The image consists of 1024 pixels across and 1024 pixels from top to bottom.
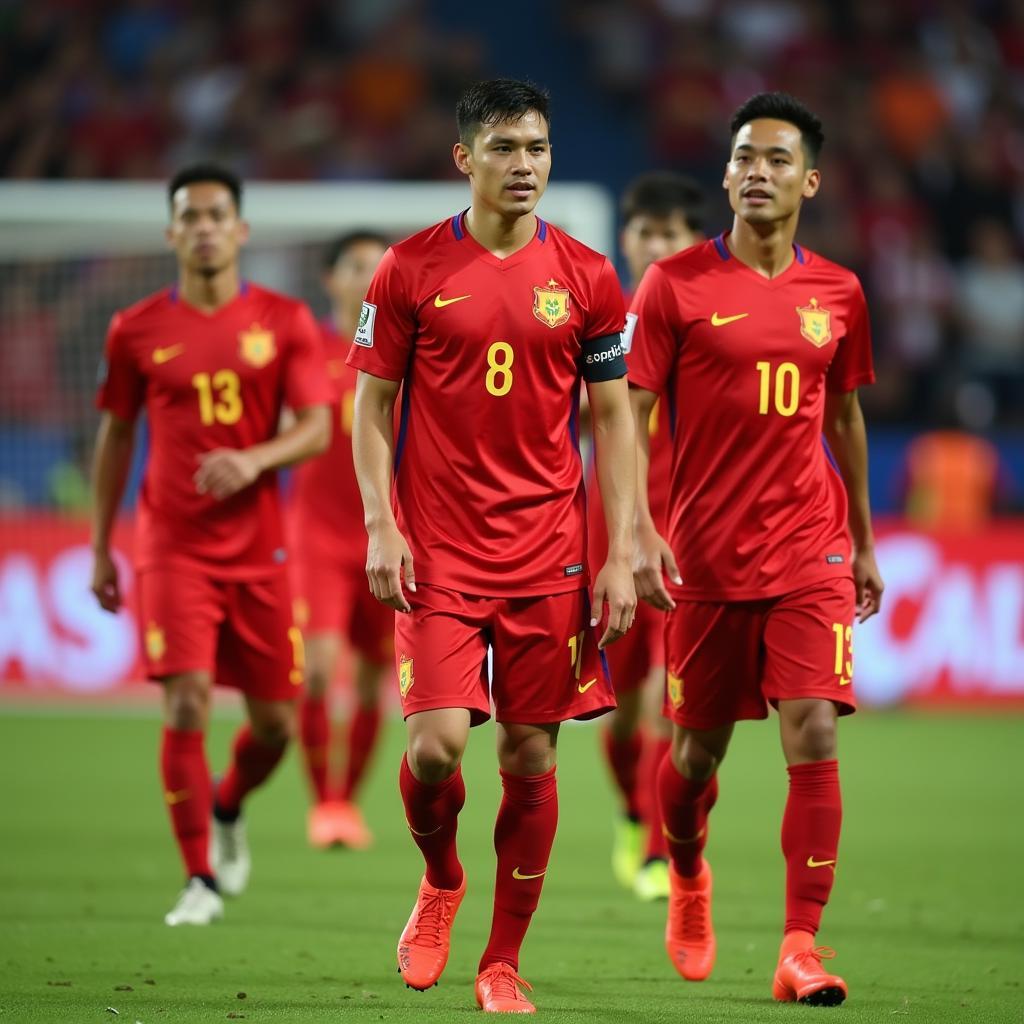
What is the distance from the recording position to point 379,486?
5.11 metres

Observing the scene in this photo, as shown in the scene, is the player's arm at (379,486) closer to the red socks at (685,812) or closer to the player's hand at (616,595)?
the player's hand at (616,595)

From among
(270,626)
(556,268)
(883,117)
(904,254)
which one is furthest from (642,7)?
(556,268)

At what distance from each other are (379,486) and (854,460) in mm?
1639

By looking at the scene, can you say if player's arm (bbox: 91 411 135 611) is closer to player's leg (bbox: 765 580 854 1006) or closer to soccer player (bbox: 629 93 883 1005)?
soccer player (bbox: 629 93 883 1005)

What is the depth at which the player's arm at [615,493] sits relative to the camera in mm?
5113

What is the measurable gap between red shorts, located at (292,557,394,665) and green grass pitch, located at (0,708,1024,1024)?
0.94 meters

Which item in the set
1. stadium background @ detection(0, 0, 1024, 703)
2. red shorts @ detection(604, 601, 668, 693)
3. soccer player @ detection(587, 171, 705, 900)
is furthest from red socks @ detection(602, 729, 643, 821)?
stadium background @ detection(0, 0, 1024, 703)

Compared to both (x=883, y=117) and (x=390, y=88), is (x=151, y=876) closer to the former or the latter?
(x=390, y=88)

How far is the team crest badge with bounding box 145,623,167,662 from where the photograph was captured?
6.83m

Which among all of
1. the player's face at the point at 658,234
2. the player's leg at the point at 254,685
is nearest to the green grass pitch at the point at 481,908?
the player's leg at the point at 254,685

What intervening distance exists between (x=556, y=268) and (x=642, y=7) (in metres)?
14.8

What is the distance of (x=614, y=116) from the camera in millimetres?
19250

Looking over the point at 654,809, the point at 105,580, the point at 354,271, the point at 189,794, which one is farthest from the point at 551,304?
the point at 354,271

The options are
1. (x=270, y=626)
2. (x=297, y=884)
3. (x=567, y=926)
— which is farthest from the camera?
(x=297, y=884)
